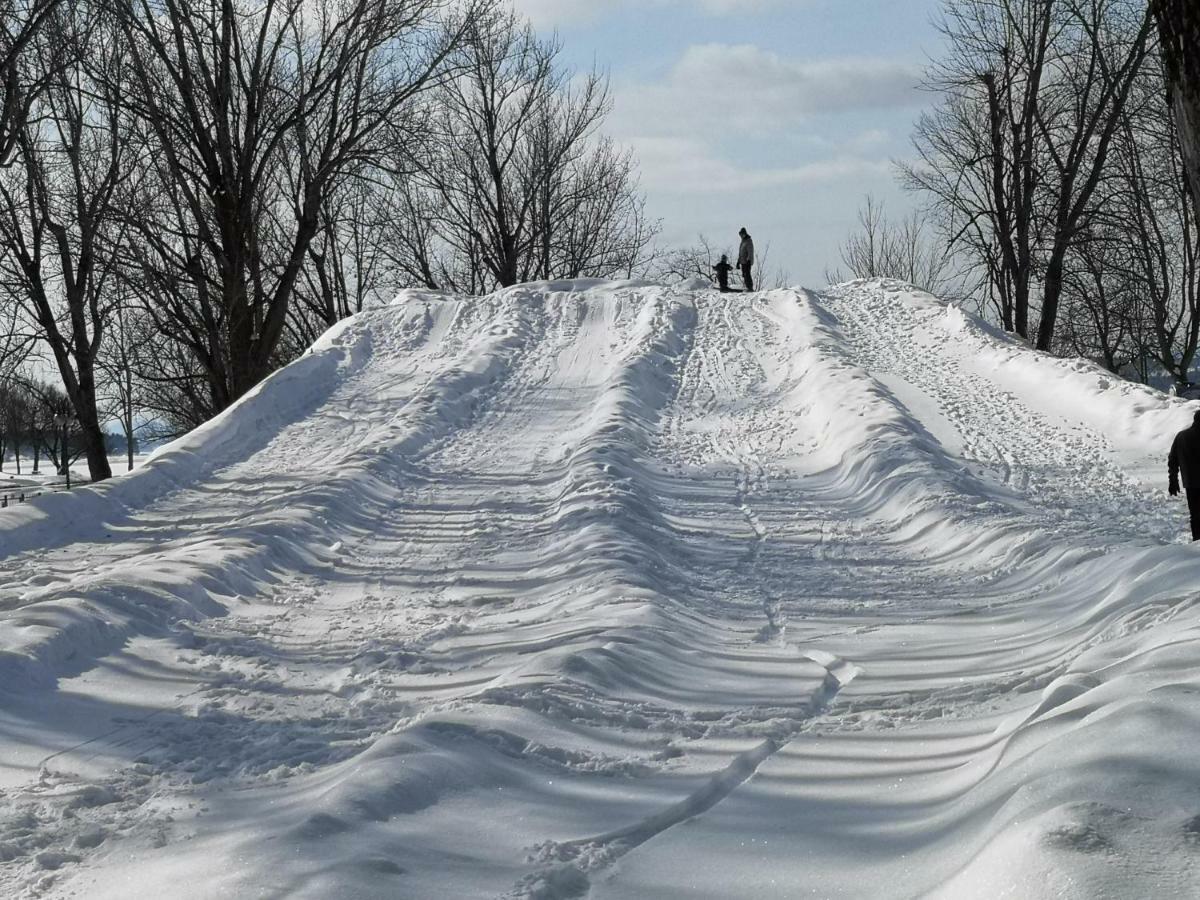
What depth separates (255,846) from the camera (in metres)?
3.37

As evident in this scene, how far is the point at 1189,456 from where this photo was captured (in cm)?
787

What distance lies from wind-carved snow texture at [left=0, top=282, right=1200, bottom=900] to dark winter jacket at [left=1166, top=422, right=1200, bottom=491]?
1.53 ft

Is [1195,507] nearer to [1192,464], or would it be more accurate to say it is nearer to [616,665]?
[1192,464]

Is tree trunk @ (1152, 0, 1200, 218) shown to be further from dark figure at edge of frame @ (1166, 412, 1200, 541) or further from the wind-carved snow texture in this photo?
dark figure at edge of frame @ (1166, 412, 1200, 541)

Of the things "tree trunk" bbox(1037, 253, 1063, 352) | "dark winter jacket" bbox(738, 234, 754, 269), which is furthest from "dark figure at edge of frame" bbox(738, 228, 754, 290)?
"tree trunk" bbox(1037, 253, 1063, 352)

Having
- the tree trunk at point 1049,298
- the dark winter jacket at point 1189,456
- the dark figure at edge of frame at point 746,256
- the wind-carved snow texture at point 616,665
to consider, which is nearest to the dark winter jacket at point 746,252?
the dark figure at edge of frame at point 746,256

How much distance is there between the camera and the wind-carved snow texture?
322 cm

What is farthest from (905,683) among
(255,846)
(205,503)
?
(205,503)

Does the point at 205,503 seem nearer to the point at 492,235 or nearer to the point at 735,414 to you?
the point at 735,414

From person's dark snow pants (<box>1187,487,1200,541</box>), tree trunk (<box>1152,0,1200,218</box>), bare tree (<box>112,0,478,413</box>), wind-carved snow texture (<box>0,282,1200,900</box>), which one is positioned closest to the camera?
A: wind-carved snow texture (<box>0,282,1200,900</box>)

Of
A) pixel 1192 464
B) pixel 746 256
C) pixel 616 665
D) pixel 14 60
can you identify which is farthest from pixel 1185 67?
pixel 746 256

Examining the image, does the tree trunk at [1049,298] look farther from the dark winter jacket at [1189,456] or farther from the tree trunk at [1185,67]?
the tree trunk at [1185,67]

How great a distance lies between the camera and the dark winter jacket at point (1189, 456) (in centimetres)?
780

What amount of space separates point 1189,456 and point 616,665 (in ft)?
16.5
